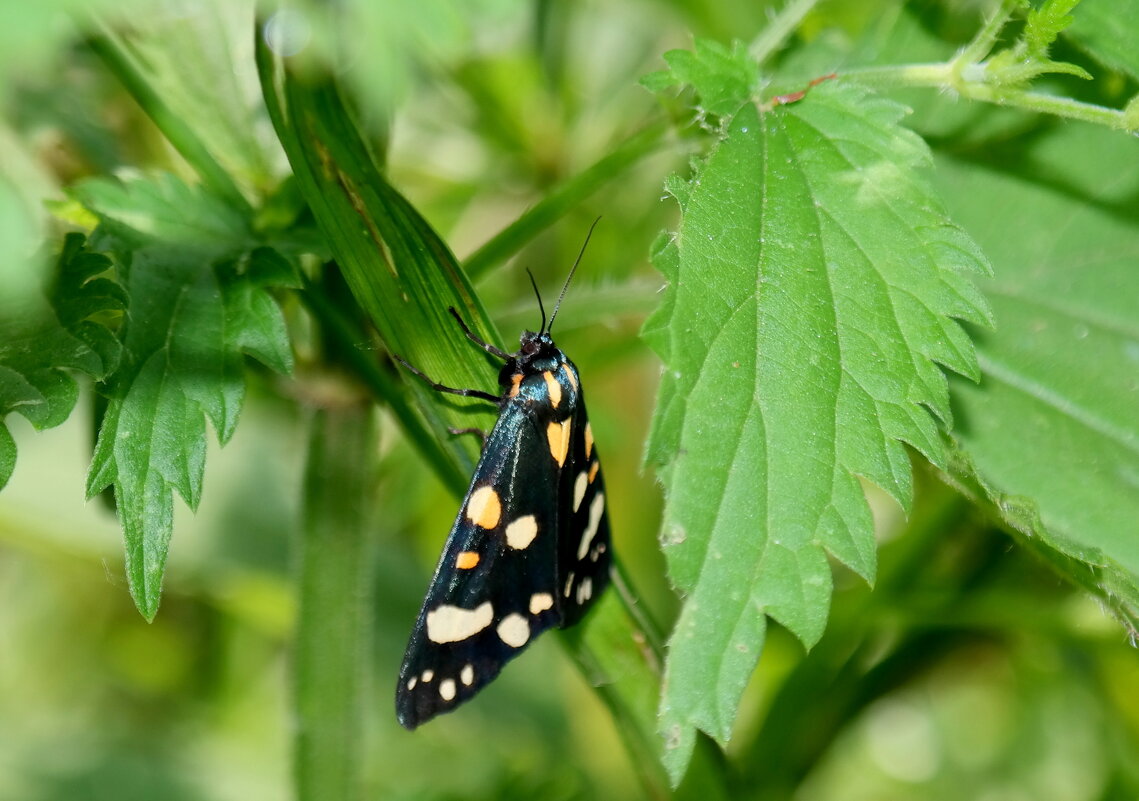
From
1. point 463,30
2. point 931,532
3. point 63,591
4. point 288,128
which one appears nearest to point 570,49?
point 931,532

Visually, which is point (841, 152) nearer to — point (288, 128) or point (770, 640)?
point (288, 128)

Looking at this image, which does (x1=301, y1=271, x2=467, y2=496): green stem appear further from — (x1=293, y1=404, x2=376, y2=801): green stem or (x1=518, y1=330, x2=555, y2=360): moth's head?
(x1=518, y1=330, x2=555, y2=360): moth's head

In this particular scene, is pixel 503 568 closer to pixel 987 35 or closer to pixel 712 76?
pixel 712 76

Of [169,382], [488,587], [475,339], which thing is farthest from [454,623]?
[169,382]

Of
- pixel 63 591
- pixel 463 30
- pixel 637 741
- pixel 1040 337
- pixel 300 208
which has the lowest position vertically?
pixel 63 591

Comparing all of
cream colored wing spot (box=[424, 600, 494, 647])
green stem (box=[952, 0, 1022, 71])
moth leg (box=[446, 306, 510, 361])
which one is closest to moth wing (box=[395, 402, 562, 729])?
cream colored wing spot (box=[424, 600, 494, 647])

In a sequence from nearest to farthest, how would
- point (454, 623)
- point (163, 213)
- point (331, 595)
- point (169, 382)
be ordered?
point (169, 382), point (163, 213), point (454, 623), point (331, 595)
